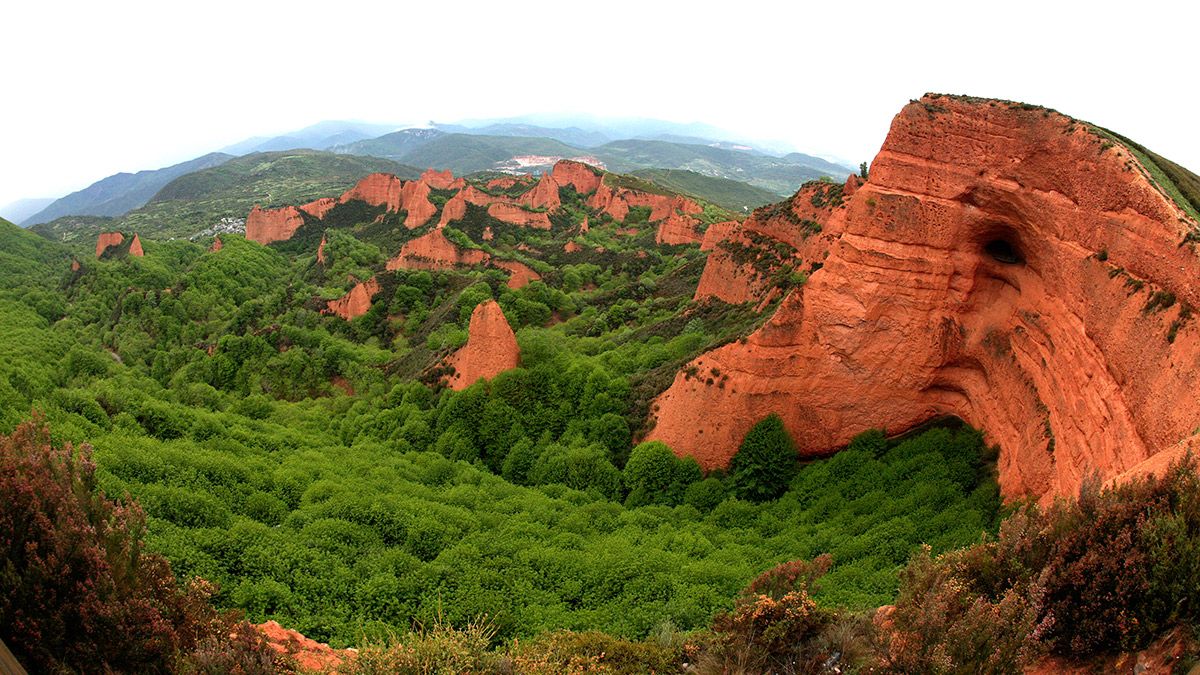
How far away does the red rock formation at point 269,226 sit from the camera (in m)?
80.7

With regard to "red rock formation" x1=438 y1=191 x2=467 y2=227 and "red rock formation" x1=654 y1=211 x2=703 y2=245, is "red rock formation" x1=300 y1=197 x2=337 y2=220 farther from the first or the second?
"red rock formation" x1=654 y1=211 x2=703 y2=245

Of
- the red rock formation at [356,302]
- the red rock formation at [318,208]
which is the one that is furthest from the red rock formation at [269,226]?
the red rock formation at [356,302]

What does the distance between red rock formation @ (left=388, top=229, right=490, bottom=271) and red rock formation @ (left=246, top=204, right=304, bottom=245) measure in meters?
33.8

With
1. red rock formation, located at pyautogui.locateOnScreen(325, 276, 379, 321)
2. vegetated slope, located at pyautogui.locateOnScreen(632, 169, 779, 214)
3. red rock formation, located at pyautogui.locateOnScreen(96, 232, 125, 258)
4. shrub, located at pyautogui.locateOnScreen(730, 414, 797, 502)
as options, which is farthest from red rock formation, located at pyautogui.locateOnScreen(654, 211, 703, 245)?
vegetated slope, located at pyautogui.locateOnScreen(632, 169, 779, 214)

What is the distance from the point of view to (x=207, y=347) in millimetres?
42469

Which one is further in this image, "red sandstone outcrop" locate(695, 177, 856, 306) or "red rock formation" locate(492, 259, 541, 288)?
"red rock formation" locate(492, 259, 541, 288)

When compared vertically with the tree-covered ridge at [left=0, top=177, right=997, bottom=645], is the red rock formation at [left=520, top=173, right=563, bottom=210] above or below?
above

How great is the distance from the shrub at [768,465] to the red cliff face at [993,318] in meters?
0.57

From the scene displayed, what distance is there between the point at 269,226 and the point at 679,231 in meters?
54.8

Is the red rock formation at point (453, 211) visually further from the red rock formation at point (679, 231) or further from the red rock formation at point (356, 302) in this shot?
the red rock formation at point (356, 302)

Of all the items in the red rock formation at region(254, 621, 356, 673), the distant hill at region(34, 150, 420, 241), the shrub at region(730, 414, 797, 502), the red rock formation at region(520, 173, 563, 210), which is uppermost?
the distant hill at region(34, 150, 420, 241)

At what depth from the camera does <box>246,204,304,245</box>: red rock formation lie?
80.7 metres

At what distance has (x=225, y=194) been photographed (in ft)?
514

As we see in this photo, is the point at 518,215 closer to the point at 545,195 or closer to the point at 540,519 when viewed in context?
the point at 545,195
